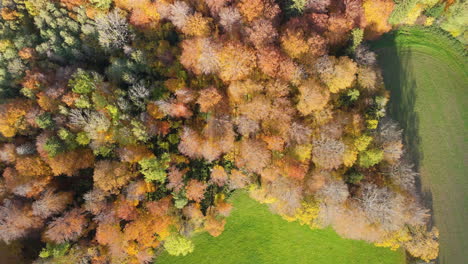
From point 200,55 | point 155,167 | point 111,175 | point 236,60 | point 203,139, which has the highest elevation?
point 236,60

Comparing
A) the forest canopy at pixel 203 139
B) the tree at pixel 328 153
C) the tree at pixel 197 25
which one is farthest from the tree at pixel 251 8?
the tree at pixel 328 153

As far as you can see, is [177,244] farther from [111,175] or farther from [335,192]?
[335,192]

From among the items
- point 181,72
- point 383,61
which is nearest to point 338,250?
point 383,61

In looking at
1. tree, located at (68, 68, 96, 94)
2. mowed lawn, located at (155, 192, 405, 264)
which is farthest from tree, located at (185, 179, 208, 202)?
tree, located at (68, 68, 96, 94)

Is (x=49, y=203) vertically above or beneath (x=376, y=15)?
beneath

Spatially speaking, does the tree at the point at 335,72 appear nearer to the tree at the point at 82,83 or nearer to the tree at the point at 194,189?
the tree at the point at 194,189

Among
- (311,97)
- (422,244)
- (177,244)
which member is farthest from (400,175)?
(177,244)
